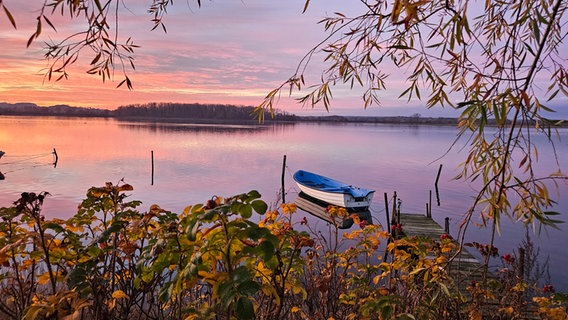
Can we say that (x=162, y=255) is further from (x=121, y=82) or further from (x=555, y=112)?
(x=555, y=112)

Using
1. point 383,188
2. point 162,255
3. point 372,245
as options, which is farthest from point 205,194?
point 162,255

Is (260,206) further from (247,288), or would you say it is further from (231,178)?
(231,178)

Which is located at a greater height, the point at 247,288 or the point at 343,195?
the point at 247,288

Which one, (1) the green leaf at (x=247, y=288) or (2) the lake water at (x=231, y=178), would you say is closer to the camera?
(1) the green leaf at (x=247, y=288)

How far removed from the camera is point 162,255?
1952 mm

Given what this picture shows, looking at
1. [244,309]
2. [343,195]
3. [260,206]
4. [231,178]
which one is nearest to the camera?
[244,309]

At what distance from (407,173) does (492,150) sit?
35615mm

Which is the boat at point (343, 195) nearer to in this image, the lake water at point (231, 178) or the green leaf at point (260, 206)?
the lake water at point (231, 178)

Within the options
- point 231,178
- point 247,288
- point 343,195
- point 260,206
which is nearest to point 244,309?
point 247,288

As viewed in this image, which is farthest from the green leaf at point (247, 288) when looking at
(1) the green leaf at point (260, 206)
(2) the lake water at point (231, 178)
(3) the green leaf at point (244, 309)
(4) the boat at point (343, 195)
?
(4) the boat at point (343, 195)

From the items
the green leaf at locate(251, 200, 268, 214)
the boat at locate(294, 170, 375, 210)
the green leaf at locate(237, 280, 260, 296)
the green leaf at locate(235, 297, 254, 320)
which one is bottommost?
the boat at locate(294, 170, 375, 210)

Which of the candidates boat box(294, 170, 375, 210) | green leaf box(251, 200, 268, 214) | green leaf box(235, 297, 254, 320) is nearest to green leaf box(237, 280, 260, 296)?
green leaf box(235, 297, 254, 320)

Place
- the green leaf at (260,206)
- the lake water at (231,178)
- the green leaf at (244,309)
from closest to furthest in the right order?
the green leaf at (244,309), the green leaf at (260,206), the lake water at (231,178)

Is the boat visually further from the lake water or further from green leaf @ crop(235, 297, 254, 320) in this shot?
green leaf @ crop(235, 297, 254, 320)
